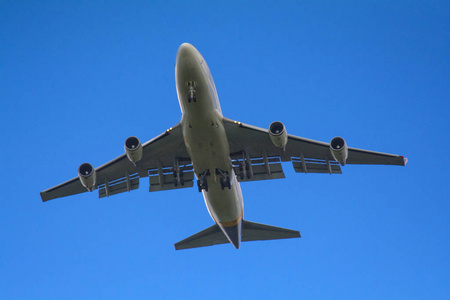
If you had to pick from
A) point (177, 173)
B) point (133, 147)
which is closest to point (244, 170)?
point (177, 173)

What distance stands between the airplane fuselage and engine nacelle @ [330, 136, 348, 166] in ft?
15.9

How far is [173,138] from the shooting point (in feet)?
86.1

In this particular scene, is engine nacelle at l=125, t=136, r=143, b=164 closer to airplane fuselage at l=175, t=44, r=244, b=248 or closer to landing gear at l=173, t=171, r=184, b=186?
airplane fuselage at l=175, t=44, r=244, b=248

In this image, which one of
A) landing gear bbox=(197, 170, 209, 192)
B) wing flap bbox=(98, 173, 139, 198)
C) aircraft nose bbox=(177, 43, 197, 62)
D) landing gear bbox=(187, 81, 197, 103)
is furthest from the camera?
wing flap bbox=(98, 173, 139, 198)

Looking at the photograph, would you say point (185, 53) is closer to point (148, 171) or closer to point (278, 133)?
point (278, 133)

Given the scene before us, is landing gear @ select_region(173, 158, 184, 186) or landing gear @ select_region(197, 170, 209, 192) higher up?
landing gear @ select_region(173, 158, 184, 186)

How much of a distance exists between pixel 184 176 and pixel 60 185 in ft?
21.2

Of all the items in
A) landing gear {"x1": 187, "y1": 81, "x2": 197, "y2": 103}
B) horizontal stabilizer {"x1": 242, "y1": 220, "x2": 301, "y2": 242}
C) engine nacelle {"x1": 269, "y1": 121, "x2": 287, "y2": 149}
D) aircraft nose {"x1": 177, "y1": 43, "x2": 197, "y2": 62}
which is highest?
aircraft nose {"x1": 177, "y1": 43, "x2": 197, "y2": 62}

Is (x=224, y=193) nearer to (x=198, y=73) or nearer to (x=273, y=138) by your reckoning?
(x=273, y=138)

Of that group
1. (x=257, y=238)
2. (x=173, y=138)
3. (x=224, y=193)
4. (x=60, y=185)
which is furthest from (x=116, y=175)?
(x=257, y=238)

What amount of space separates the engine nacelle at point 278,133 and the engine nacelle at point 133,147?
6062 millimetres

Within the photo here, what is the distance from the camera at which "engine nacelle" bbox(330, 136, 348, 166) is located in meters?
24.3

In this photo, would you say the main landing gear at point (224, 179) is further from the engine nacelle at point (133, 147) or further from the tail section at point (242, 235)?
the tail section at point (242, 235)

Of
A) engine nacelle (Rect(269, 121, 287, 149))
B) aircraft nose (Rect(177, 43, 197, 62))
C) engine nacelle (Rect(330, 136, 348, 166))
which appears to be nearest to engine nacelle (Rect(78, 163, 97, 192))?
aircraft nose (Rect(177, 43, 197, 62))
